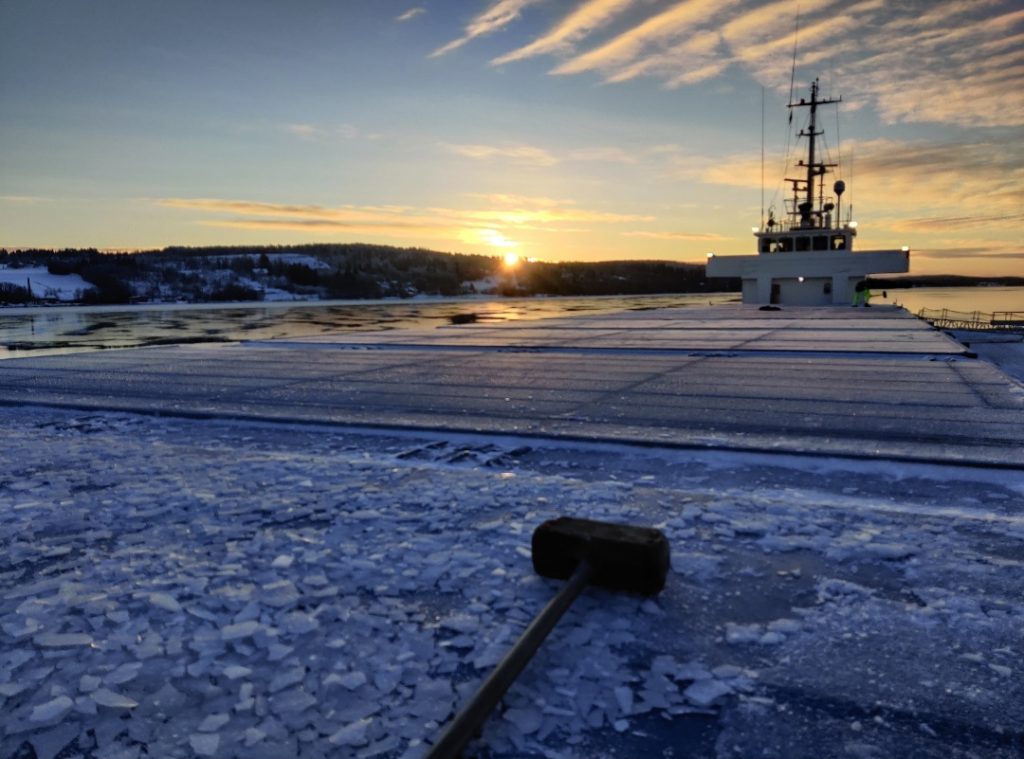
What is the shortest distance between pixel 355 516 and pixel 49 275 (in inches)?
7110

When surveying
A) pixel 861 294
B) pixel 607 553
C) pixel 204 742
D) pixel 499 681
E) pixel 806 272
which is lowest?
pixel 204 742

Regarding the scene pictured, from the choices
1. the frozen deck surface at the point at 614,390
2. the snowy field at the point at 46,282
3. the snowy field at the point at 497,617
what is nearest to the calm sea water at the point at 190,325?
the frozen deck surface at the point at 614,390

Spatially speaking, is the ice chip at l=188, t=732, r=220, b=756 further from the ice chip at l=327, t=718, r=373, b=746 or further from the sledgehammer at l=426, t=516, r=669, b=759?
the sledgehammer at l=426, t=516, r=669, b=759

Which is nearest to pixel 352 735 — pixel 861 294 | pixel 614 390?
pixel 614 390

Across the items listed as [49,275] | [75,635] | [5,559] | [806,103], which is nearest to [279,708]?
[75,635]

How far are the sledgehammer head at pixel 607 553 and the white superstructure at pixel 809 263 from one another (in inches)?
1721

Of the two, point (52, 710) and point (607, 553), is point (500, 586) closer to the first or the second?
point (607, 553)

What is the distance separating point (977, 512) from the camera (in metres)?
4.11

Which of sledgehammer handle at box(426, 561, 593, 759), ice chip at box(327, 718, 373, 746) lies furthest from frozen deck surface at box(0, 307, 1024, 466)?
ice chip at box(327, 718, 373, 746)

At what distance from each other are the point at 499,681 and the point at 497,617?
0.66 m

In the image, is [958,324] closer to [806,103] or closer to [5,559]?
[806,103]

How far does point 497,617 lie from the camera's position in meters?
2.90

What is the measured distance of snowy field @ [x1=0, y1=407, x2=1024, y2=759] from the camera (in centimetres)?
219

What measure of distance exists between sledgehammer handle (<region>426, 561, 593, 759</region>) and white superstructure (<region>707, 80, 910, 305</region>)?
44243 millimetres
